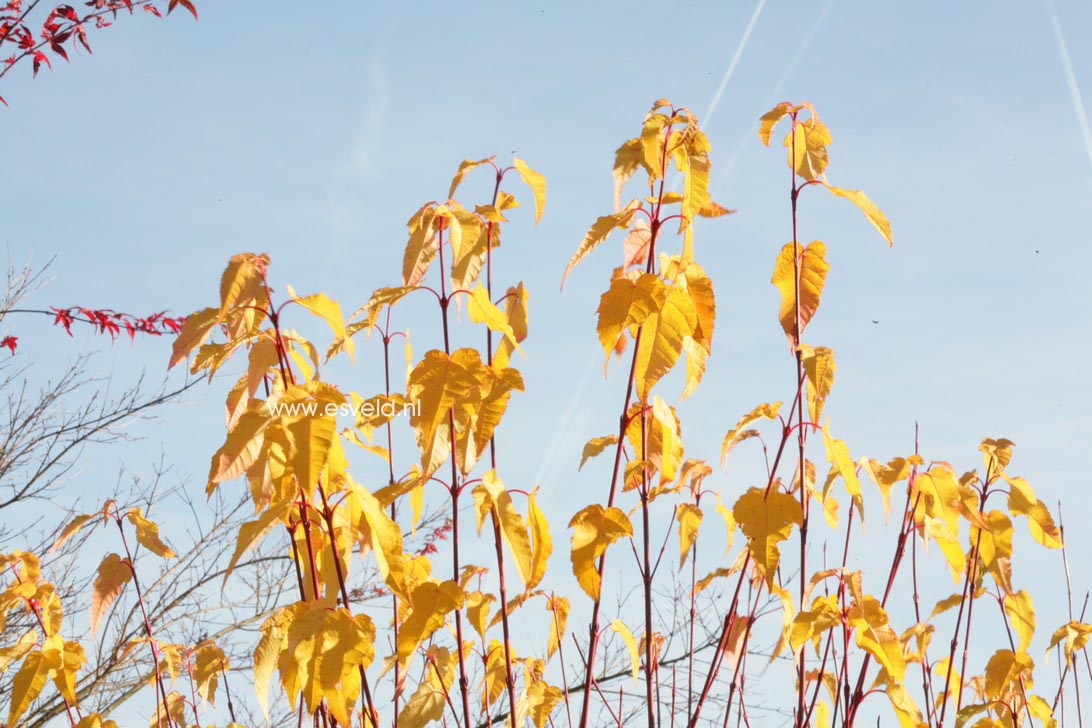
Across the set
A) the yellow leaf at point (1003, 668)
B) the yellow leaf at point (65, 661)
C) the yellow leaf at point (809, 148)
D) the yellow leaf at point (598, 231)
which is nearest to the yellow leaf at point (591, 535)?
the yellow leaf at point (598, 231)

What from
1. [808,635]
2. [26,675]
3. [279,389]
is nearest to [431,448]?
[279,389]

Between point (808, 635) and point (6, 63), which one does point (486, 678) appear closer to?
point (808, 635)

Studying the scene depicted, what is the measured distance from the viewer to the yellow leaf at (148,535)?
1800 millimetres

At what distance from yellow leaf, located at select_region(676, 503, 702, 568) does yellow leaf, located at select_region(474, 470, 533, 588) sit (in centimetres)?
50

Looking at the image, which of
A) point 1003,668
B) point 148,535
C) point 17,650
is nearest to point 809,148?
point 1003,668

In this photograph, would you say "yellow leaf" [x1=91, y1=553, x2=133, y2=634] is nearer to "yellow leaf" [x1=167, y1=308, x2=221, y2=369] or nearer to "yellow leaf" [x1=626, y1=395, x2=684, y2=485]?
"yellow leaf" [x1=167, y1=308, x2=221, y2=369]

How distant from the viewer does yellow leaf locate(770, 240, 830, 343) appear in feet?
5.13

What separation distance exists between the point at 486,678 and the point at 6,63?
397 cm

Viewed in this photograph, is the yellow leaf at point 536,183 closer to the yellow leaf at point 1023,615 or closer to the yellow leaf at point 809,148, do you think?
the yellow leaf at point 809,148

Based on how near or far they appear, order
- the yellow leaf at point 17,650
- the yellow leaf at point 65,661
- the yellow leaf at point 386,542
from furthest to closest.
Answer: the yellow leaf at point 17,650, the yellow leaf at point 65,661, the yellow leaf at point 386,542

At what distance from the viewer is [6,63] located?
4461mm

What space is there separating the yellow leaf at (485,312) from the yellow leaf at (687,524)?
0.63m

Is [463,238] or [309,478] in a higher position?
[463,238]

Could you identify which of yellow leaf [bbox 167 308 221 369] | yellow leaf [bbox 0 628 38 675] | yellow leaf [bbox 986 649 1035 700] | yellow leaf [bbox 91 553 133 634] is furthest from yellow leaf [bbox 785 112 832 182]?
yellow leaf [bbox 0 628 38 675]
